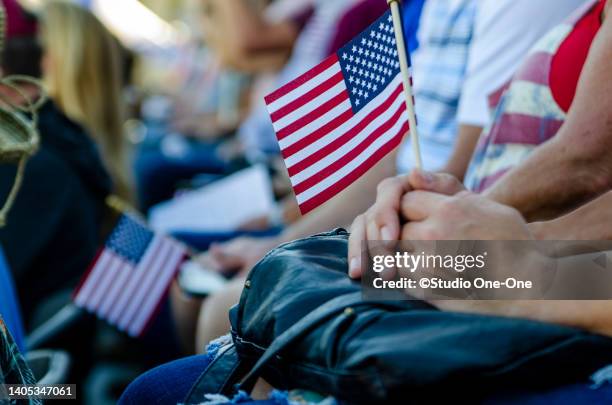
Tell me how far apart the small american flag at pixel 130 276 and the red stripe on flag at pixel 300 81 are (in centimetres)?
125

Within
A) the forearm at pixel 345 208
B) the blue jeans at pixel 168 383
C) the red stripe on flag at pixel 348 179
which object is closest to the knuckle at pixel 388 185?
the red stripe on flag at pixel 348 179

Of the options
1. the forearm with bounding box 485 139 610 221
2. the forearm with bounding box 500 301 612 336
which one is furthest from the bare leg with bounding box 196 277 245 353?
the forearm with bounding box 500 301 612 336

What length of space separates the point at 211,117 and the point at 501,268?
539cm

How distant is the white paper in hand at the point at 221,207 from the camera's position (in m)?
3.29

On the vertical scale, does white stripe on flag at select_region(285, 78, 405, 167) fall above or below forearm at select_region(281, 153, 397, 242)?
above

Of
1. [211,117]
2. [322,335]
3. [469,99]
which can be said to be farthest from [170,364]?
[211,117]

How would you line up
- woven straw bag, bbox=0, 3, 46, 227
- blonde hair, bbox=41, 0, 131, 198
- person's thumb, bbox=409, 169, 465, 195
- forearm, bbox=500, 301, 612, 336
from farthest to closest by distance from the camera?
blonde hair, bbox=41, 0, 131, 198
woven straw bag, bbox=0, 3, 46, 227
person's thumb, bbox=409, 169, 465, 195
forearm, bbox=500, 301, 612, 336

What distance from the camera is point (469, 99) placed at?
2.19 m

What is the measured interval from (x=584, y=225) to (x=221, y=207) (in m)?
2.07

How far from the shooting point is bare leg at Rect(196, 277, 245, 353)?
87.6 inches

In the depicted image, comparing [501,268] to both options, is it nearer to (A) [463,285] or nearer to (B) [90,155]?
(A) [463,285]

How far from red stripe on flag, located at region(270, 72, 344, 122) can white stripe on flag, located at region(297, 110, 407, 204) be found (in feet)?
0.38

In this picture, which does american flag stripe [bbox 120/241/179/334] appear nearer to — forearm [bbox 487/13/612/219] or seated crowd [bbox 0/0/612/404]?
seated crowd [bbox 0/0/612/404]

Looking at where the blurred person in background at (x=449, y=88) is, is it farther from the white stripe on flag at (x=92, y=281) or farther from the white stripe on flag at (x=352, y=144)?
the white stripe on flag at (x=352, y=144)
